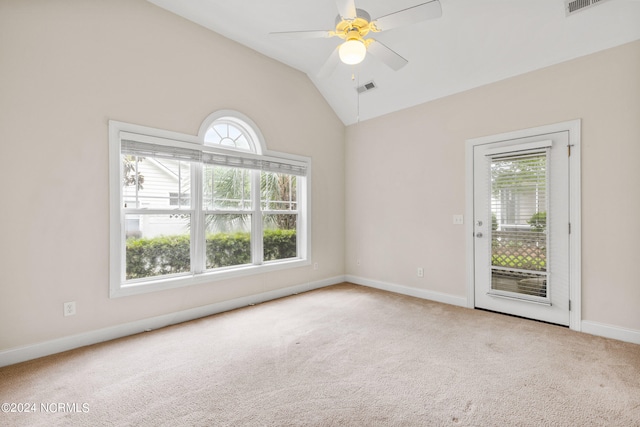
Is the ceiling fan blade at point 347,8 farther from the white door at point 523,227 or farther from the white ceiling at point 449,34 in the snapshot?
the white door at point 523,227

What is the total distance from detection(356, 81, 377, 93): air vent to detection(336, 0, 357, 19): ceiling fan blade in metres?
2.27

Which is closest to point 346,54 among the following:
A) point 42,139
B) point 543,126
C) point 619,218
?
point 543,126

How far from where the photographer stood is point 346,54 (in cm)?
231

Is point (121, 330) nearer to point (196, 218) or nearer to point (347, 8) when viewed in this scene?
point (196, 218)

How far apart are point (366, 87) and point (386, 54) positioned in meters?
1.90

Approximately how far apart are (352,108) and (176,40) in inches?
106

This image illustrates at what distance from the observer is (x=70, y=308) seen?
2746 millimetres

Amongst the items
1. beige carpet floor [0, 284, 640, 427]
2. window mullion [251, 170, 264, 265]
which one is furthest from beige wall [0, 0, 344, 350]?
window mullion [251, 170, 264, 265]

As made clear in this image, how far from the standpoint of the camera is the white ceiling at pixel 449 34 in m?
2.88

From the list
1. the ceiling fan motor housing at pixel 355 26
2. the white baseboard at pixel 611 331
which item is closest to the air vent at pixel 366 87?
the ceiling fan motor housing at pixel 355 26

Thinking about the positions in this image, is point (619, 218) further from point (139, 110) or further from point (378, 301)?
point (139, 110)

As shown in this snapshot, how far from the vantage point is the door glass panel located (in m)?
3.33

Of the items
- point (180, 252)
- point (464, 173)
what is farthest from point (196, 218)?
point (464, 173)

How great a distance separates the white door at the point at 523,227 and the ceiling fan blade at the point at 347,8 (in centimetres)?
247
